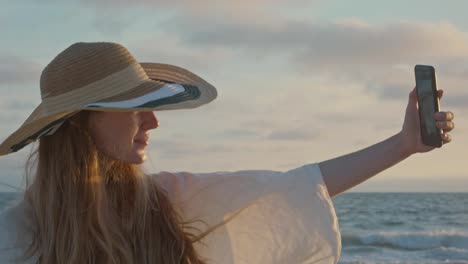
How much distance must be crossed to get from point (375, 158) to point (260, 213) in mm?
441

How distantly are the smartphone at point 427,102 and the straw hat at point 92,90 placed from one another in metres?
0.69

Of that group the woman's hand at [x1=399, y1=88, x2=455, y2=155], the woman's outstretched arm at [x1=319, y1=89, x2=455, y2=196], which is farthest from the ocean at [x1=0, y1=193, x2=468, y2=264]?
the woman's hand at [x1=399, y1=88, x2=455, y2=155]

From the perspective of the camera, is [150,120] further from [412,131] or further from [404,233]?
[404,233]

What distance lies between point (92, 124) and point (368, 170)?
890 mm

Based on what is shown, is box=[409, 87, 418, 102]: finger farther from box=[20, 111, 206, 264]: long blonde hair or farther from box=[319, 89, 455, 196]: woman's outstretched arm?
box=[20, 111, 206, 264]: long blonde hair

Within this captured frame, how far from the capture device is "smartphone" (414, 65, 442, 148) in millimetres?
2246

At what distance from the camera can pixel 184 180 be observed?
260cm

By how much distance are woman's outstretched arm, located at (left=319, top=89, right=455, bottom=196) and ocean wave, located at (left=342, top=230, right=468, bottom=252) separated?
13665mm

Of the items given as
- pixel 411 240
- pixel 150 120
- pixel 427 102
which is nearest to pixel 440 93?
pixel 427 102

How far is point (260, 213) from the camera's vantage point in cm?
259

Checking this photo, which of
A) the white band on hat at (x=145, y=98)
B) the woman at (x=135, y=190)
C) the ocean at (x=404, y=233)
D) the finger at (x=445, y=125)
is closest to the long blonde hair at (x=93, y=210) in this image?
the woman at (x=135, y=190)

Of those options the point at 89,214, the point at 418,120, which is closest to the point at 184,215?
the point at 89,214

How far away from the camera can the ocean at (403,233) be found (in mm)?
13852

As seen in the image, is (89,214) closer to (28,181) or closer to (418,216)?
(28,181)
